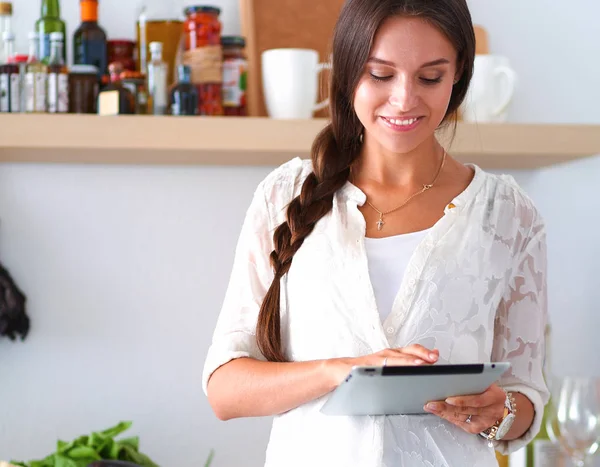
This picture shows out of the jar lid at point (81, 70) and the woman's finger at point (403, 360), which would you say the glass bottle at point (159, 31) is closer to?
the jar lid at point (81, 70)

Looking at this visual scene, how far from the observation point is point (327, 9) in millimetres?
1806

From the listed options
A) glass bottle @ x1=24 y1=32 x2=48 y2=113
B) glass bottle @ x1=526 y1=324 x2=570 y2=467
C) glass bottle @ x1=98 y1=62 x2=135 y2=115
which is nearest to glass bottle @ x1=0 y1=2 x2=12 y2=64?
glass bottle @ x1=24 y1=32 x2=48 y2=113

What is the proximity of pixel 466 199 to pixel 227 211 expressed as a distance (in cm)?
75

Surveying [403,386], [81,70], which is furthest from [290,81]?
[403,386]

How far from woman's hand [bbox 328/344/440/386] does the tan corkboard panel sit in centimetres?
82

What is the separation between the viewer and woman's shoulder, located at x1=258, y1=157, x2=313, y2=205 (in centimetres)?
120

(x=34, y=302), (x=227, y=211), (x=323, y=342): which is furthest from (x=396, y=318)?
(x=34, y=302)

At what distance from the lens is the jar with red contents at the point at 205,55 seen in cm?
165

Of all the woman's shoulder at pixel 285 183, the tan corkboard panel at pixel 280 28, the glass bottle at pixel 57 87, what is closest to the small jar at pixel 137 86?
the glass bottle at pixel 57 87

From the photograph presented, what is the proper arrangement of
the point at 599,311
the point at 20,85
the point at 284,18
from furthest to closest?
1. the point at 599,311
2. the point at 284,18
3. the point at 20,85

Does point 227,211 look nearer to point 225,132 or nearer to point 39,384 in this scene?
point 225,132

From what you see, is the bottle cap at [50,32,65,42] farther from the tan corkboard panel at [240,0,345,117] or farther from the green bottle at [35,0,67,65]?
the tan corkboard panel at [240,0,345,117]

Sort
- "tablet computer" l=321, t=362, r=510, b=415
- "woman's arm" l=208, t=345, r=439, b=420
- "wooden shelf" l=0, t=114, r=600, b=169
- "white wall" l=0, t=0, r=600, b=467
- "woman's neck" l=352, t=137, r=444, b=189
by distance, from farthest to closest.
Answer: "white wall" l=0, t=0, r=600, b=467
"wooden shelf" l=0, t=114, r=600, b=169
"woman's neck" l=352, t=137, r=444, b=189
"woman's arm" l=208, t=345, r=439, b=420
"tablet computer" l=321, t=362, r=510, b=415

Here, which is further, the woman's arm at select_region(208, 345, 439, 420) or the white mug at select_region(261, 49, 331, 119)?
the white mug at select_region(261, 49, 331, 119)
